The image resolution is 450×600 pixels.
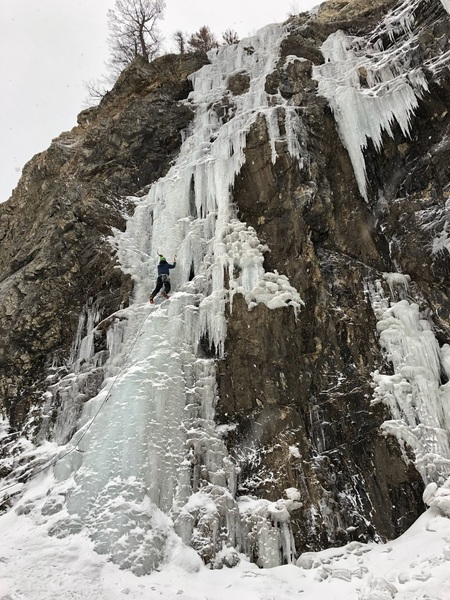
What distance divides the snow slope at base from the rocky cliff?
408 mm

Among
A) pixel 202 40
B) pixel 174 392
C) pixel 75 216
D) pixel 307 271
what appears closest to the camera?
pixel 174 392

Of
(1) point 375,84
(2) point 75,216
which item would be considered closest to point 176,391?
(2) point 75,216

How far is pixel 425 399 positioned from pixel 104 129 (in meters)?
11.6

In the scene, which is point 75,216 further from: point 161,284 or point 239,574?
point 239,574

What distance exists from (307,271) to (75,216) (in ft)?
19.8

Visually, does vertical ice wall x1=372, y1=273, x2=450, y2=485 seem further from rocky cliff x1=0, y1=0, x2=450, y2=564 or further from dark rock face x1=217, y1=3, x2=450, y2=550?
dark rock face x1=217, y1=3, x2=450, y2=550

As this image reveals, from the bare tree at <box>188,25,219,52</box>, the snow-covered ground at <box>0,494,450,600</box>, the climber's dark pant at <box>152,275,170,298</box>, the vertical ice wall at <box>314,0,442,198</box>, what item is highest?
the bare tree at <box>188,25,219,52</box>

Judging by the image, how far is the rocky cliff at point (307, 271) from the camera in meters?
7.08

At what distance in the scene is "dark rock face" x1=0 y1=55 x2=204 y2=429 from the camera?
31.4 ft

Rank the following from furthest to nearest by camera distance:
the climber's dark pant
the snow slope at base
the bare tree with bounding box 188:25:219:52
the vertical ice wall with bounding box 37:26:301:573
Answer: the bare tree with bounding box 188:25:219:52 < the climber's dark pant < the vertical ice wall with bounding box 37:26:301:573 < the snow slope at base

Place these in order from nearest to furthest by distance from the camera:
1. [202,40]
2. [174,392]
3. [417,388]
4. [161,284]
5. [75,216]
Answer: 1. [417,388]
2. [174,392]
3. [161,284]
4. [75,216]
5. [202,40]

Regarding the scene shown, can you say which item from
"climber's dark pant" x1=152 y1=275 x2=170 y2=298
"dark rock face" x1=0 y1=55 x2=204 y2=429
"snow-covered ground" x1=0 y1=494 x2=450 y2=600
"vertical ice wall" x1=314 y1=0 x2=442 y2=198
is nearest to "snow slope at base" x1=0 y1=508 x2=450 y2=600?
"snow-covered ground" x1=0 y1=494 x2=450 y2=600

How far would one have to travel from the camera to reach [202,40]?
19.9 meters

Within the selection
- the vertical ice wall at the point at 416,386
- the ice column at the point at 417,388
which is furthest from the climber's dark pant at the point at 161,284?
the ice column at the point at 417,388
